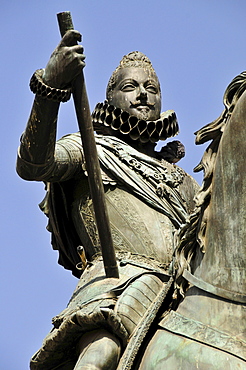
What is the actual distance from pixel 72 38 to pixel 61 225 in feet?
8.18

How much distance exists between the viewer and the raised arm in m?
8.84

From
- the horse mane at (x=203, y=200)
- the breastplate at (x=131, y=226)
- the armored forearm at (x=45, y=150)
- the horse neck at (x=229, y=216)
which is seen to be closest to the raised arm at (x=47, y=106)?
the armored forearm at (x=45, y=150)

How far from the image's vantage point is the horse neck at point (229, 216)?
750 centimetres

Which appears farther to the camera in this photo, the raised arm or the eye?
the eye

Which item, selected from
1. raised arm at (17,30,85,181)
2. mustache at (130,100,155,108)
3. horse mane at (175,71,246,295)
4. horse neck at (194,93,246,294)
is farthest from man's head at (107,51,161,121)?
horse neck at (194,93,246,294)

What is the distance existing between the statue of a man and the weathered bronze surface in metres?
0.01

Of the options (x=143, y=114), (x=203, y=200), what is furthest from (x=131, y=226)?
(x=203, y=200)

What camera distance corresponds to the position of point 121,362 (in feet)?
27.1

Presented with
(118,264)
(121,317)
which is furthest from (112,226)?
(121,317)

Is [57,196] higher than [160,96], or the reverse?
[160,96]

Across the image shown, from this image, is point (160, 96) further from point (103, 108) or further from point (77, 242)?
point (77, 242)

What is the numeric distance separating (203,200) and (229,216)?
1.15 feet

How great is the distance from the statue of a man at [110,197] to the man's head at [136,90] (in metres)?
0.01

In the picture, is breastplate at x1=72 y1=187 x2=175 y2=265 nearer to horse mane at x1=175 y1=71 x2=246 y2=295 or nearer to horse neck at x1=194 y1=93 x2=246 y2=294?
horse mane at x1=175 y1=71 x2=246 y2=295
